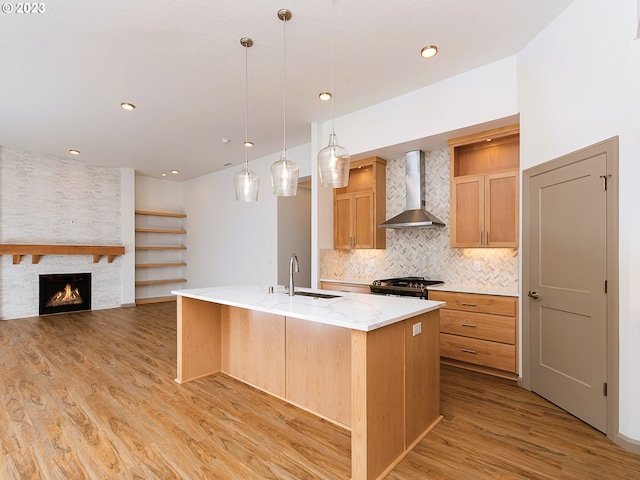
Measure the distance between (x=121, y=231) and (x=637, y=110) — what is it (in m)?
8.35

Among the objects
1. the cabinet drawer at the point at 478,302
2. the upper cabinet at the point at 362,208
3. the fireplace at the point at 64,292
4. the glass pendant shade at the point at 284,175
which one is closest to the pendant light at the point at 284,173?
the glass pendant shade at the point at 284,175

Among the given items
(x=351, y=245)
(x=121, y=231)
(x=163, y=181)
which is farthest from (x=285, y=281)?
(x=163, y=181)

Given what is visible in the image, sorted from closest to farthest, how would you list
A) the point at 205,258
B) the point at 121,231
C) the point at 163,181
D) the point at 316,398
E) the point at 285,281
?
the point at 316,398, the point at 285,281, the point at 121,231, the point at 205,258, the point at 163,181

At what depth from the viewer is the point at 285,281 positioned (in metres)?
6.65

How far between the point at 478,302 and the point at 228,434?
8.81 ft

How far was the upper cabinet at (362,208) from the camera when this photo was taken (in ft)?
15.6

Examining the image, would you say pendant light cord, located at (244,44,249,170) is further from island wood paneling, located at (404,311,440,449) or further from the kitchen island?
island wood paneling, located at (404,311,440,449)

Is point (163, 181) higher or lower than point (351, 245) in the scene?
higher

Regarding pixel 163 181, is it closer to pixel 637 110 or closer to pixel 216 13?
pixel 216 13

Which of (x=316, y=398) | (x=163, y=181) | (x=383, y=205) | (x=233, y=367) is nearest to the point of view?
(x=316, y=398)

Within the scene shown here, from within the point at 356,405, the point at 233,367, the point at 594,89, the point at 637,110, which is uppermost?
the point at 594,89

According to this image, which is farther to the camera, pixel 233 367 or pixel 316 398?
pixel 233 367

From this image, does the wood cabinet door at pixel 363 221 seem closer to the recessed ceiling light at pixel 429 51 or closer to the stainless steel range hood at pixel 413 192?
the stainless steel range hood at pixel 413 192

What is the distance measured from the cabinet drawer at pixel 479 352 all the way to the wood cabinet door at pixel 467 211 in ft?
3.50
